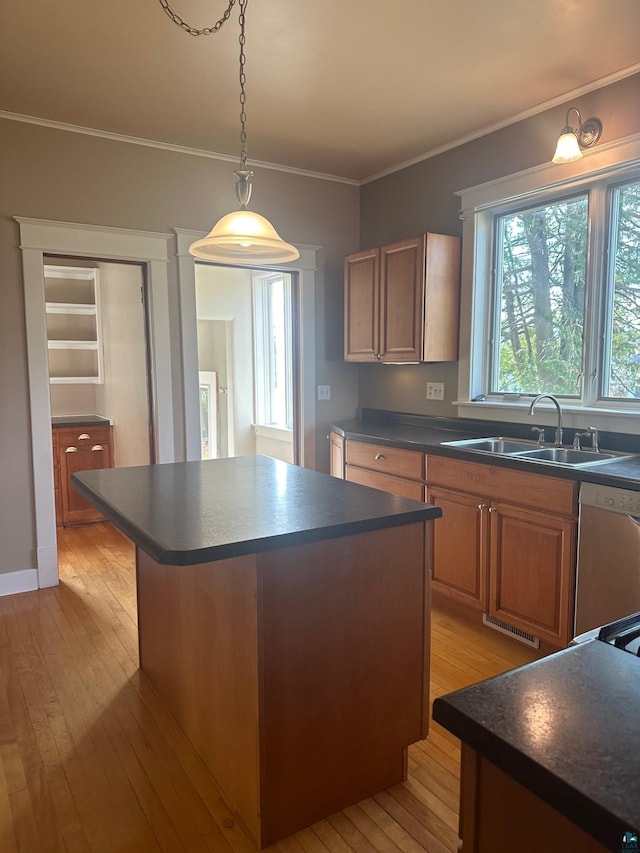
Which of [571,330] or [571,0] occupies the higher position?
[571,0]

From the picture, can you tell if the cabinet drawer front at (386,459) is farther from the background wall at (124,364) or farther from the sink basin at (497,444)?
the background wall at (124,364)

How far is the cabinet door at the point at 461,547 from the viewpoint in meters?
2.88

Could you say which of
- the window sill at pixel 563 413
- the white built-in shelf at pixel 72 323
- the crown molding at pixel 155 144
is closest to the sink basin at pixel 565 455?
the window sill at pixel 563 413

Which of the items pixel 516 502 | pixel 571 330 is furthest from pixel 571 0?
pixel 516 502

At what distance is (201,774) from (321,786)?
456 millimetres

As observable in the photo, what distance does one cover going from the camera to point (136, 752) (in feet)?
6.76

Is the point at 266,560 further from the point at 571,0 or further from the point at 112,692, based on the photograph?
the point at 571,0

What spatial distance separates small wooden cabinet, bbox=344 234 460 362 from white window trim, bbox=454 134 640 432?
9 cm

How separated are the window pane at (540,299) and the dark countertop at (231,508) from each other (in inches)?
65.3

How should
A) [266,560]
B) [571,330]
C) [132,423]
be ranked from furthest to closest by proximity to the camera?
1. [132,423]
2. [571,330]
3. [266,560]

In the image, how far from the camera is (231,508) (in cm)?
180

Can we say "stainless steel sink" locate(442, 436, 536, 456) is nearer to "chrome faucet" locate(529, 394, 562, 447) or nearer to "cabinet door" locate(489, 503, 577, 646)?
"chrome faucet" locate(529, 394, 562, 447)

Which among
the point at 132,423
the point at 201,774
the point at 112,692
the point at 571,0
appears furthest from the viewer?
the point at 132,423

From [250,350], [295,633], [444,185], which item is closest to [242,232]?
[295,633]
